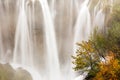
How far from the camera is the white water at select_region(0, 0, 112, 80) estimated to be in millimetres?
36375

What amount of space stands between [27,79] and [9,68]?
1.88 metres

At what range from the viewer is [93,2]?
35.8 metres

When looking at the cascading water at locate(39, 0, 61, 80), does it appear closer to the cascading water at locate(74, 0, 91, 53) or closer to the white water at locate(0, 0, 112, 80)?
the white water at locate(0, 0, 112, 80)

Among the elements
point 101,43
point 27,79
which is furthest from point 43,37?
point 101,43

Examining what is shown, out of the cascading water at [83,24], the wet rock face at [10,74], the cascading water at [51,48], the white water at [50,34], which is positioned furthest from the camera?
the cascading water at [51,48]

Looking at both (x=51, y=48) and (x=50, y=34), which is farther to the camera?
(x=51, y=48)

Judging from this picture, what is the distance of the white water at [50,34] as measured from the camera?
36375mm

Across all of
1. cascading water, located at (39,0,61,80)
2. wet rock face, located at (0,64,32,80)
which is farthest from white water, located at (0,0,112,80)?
wet rock face, located at (0,64,32,80)

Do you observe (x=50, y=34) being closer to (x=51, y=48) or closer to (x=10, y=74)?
(x=51, y=48)

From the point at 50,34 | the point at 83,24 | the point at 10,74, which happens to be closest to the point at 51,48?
the point at 50,34

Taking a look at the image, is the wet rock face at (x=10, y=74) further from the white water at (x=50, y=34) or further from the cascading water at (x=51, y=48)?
the cascading water at (x=51, y=48)

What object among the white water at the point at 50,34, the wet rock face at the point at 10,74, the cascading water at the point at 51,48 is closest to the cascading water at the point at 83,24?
the white water at the point at 50,34

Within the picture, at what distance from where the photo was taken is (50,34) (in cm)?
3716

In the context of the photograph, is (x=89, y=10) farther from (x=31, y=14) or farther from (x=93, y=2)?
(x=31, y=14)
